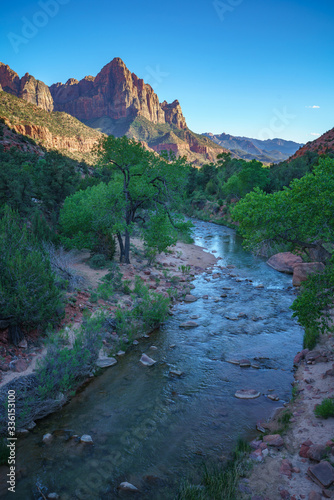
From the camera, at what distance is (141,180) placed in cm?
1602

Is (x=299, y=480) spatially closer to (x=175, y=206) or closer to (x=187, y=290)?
(x=187, y=290)

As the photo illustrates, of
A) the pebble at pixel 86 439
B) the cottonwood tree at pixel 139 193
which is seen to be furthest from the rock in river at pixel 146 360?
the cottonwood tree at pixel 139 193

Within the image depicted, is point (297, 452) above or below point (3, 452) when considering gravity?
above

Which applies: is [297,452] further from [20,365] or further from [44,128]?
[44,128]

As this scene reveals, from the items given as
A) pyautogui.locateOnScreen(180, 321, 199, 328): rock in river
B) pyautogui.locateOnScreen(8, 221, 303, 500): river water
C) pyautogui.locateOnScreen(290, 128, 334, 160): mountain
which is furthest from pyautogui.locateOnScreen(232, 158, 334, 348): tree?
pyautogui.locateOnScreen(290, 128, 334, 160): mountain

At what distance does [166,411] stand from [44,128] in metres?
76.3

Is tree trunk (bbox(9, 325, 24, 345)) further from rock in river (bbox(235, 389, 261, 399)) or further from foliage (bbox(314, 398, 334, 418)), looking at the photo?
foliage (bbox(314, 398, 334, 418))

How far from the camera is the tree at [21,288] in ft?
26.0

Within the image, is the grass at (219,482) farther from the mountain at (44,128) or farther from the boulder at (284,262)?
the mountain at (44,128)

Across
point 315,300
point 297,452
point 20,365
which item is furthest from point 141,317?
point 297,452

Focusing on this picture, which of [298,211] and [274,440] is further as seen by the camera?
[298,211]

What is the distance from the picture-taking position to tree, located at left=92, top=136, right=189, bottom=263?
51.9ft

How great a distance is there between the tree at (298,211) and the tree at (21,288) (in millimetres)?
6587

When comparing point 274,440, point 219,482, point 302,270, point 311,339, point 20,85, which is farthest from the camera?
point 20,85
